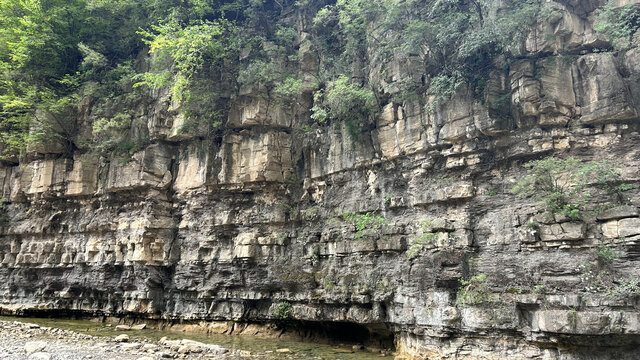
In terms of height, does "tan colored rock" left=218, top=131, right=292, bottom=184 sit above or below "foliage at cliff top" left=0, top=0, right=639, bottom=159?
below

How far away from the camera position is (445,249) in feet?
43.3

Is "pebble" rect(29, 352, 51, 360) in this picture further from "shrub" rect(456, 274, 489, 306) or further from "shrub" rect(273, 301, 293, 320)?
"shrub" rect(456, 274, 489, 306)

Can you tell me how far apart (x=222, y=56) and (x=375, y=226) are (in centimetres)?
1169

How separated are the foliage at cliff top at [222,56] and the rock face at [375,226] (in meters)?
0.96

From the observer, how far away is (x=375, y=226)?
15.2 metres

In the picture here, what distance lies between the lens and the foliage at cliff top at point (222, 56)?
14797mm

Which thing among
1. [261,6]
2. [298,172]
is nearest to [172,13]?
[261,6]

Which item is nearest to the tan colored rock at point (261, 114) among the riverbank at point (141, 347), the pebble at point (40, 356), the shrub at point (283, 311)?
the shrub at point (283, 311)

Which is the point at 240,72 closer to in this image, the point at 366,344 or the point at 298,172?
the point at 298,172

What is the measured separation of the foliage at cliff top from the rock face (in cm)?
96

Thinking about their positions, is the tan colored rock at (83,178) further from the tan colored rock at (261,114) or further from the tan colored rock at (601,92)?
the tan colored rock at (601,92)

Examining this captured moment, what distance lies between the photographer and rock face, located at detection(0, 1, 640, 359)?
11328 millimetres

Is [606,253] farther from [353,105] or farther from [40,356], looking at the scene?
[40,356]

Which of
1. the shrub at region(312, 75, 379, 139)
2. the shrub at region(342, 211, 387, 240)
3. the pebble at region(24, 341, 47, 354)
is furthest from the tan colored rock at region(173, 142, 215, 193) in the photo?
the pebble at region(24, 341, 47, 354)
